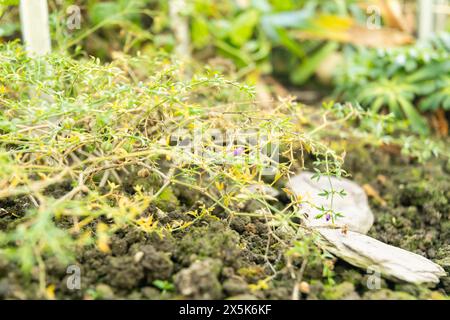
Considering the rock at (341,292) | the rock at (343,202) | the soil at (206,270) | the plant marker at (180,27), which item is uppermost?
the plant marker at (180,27)

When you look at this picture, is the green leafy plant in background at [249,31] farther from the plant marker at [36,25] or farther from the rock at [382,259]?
the rock at [382,259]

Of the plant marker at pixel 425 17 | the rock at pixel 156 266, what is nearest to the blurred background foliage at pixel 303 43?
the plant marker at pixel 425 17

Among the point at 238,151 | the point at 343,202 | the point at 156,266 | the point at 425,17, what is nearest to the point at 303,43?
the point at 425,17

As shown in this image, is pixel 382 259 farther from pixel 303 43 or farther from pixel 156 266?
pixel 303 43

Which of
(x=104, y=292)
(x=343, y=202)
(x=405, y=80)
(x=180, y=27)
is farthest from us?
(x=180, y=27)

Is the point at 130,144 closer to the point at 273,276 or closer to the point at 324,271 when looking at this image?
the point at 273,276

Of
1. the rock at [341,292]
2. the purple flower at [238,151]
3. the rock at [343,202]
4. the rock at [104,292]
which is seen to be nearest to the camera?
the rock at [104,292]
